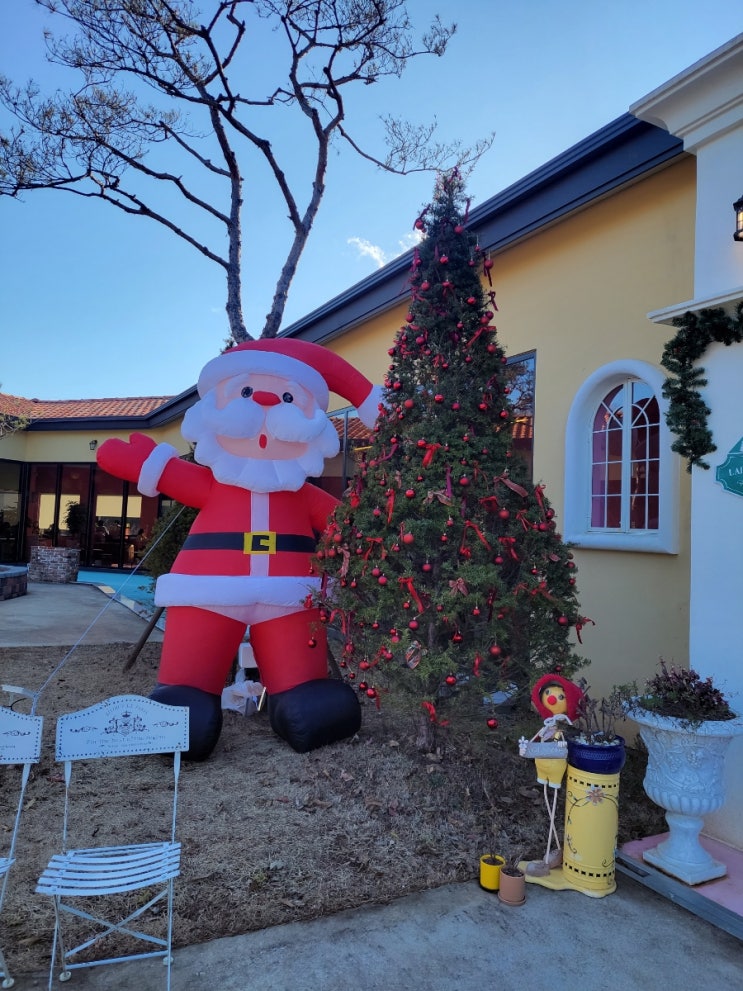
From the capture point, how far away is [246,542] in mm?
4633

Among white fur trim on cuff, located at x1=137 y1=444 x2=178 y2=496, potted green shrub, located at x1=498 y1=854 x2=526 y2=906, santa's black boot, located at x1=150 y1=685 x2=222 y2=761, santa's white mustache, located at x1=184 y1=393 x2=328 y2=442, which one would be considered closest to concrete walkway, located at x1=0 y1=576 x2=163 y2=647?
white fur trim on cuff, located at x1=137 y1=444 x2=178 y2=496

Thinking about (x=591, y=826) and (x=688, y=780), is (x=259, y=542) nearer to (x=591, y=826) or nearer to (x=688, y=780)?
(x=591, y=826)

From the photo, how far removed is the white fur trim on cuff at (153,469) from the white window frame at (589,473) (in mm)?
3278

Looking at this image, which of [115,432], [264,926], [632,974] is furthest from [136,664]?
[115,432]

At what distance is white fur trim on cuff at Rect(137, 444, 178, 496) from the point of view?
187 inches

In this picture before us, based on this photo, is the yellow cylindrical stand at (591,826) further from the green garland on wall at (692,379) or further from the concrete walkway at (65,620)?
the concrete walkway at (65,620)

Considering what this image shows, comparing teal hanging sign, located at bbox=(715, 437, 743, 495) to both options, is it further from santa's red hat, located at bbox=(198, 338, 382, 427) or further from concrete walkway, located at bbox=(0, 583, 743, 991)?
santa's red hat, located at bbox=(198, 338, 382, 427)

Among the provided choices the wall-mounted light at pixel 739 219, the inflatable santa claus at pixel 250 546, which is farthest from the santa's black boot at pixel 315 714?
the wall-mounted light at pixel 739 219

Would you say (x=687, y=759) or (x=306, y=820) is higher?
(x=687, y=759)

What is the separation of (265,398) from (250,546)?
3.38 feet

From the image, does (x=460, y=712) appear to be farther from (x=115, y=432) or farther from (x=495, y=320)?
(x=115, y=432)

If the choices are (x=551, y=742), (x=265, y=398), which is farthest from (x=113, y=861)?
(x=265, y=398)

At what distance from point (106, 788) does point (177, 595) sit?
124 cm

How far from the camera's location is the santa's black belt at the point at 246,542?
4625 mm
